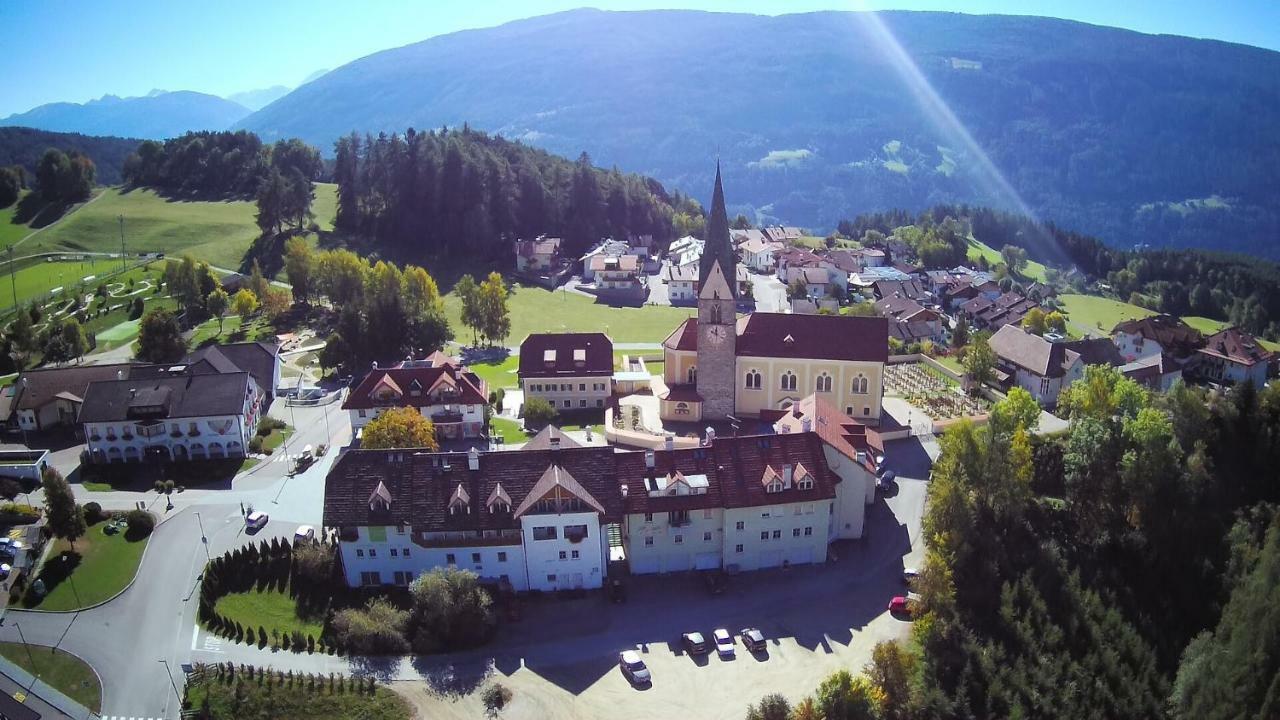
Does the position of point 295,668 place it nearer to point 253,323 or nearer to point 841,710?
point 841,710

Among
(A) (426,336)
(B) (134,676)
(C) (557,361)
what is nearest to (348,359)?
(A) (426,336)

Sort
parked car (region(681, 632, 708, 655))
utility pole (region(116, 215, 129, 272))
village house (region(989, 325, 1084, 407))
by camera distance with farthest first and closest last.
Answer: utility pole (region(116, 215, 129, 272)), village house (region(989, 325, 1084, 407)), parked car (region(681, 632, 708, 655))

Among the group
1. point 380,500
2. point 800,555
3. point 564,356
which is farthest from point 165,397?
point 800,555

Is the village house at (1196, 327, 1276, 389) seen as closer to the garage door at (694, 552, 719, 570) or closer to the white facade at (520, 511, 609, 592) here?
the garage door at (694, 552, 719, 570)

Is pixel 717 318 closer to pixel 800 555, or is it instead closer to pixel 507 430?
pixel 507 430

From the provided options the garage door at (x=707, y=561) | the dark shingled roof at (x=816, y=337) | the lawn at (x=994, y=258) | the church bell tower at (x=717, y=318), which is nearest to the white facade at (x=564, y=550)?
the garage door at (x=707, y=561)

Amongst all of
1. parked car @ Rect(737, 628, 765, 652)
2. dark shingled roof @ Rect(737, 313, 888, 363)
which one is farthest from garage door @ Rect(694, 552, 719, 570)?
dark shingled roof @ Rect(737, 313, 888, 363)

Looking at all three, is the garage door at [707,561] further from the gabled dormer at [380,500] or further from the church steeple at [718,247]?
the church steeple at [718,247]
